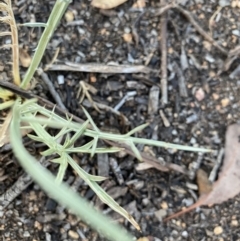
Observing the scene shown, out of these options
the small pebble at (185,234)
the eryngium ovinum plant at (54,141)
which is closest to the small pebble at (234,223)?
the small pebble at (185,234)

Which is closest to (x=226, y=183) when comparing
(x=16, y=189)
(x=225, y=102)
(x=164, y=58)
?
(x=225, y=102)

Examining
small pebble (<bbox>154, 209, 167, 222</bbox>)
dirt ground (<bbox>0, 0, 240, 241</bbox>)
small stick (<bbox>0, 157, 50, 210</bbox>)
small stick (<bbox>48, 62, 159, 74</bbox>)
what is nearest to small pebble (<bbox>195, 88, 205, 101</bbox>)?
dirt ground (<bbox>0, 0, 240, 241</bbox>)

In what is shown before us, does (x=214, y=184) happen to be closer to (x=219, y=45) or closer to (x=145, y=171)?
(x=145, y=171)

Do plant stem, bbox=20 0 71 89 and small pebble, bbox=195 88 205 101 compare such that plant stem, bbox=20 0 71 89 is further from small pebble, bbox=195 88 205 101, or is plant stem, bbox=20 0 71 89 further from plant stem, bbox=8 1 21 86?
small pebble, bbox=195 88 205 101

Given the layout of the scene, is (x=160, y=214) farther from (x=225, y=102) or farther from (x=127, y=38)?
(x=127, y=38)

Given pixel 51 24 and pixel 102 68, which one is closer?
pixel 51 24

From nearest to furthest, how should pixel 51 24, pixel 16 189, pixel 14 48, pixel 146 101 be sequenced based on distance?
pixel 51 24 < pixel 14 48 < pixel 16 189 < pixel 146 101
